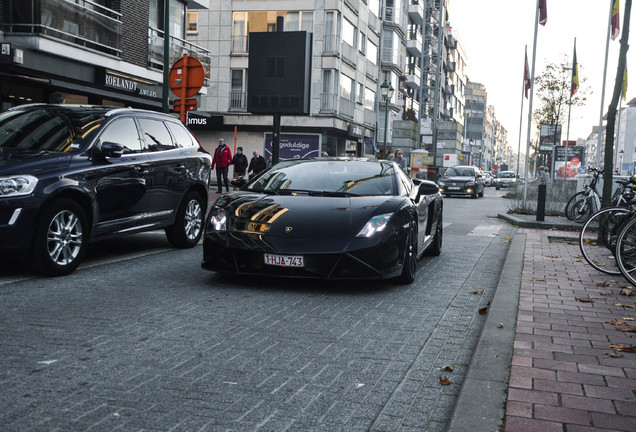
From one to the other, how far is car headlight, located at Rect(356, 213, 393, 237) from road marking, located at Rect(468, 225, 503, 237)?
7.56 meters

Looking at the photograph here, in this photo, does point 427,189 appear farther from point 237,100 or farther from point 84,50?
point 237,100

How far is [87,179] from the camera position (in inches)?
294

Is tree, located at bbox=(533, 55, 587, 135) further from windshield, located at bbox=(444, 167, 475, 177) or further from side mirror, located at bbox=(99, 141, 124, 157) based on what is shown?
side mirror, located at bbox=(99, 141, 124, 157)

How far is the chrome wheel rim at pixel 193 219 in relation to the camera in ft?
32.3

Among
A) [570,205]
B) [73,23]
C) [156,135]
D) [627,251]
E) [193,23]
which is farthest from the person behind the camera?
[193,23]

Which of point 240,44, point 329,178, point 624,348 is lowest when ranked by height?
point 624,348

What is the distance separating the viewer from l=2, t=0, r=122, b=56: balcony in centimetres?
1853

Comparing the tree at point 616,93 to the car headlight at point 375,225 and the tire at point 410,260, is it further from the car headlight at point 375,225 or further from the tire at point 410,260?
the car headlight at point 375,225

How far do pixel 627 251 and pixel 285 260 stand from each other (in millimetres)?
3651

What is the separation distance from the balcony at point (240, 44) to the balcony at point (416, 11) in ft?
87.2

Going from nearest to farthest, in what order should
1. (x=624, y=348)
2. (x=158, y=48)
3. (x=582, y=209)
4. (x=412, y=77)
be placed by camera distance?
(x=624, y=348) < (x=582, y=209) < (x=158, y=48) < (x=412, y=77)

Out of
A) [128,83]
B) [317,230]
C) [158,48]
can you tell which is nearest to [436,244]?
[317,230]

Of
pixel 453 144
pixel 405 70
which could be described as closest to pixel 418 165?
pixel 453 144

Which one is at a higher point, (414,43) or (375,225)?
(414,43)
